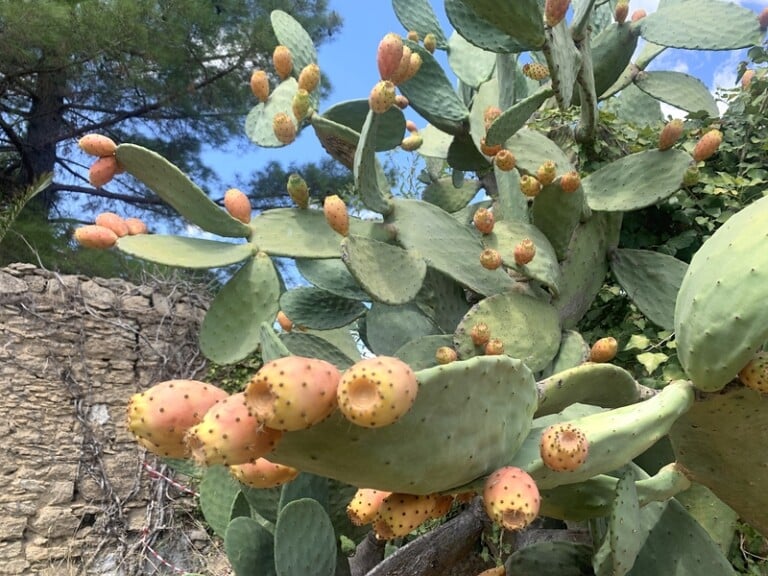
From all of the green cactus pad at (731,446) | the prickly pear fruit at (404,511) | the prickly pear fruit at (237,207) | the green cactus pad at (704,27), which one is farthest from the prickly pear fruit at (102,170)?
the green cactus pad at (704,27)

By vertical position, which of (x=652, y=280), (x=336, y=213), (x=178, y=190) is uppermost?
(x=178, y=190)

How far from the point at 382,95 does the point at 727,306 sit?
623 mm

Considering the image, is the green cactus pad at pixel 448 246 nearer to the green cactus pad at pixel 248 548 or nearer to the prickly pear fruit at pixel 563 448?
the green cactus pad at pixel 248 548

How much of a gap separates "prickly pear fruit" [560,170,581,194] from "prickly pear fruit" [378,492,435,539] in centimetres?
79

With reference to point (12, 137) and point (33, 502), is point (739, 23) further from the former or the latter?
point (12, 137)

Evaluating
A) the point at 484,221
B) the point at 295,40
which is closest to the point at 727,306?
the point at 484,221

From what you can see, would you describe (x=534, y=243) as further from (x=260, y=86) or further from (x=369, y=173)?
(x=260, y=86)

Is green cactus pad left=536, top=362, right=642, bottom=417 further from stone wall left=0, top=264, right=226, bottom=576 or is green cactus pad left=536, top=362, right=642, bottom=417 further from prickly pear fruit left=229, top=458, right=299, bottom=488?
stone wall left=0, top=264, right=226, bottom=576

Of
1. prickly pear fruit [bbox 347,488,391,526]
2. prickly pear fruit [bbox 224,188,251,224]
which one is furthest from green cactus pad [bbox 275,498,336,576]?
prickly pear fruit [bbox 224,188,251,224]

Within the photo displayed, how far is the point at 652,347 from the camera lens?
145cm

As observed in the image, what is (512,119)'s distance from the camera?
50.0 inches

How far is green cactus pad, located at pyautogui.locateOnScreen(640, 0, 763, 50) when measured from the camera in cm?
154

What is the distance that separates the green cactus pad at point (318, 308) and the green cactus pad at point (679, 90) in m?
1.02

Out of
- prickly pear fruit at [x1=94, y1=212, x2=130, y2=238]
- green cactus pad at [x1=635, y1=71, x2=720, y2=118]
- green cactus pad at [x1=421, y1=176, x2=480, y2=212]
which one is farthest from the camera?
green cactus pad at [x1=421, y1=176, x2=480, y2=212]
